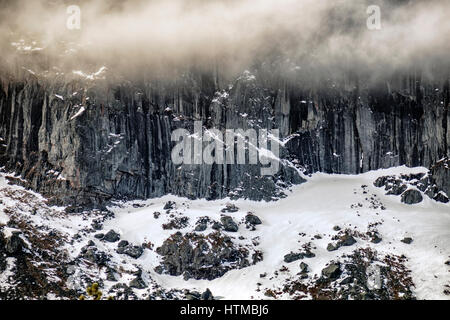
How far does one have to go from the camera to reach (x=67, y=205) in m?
139

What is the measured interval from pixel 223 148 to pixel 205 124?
8.75 metres

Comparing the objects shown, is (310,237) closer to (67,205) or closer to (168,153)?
(168,153)

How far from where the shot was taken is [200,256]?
404 ft

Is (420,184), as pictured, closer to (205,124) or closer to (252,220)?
(252,220)

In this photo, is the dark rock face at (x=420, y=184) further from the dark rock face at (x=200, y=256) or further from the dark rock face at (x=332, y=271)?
the dark rock face at (x=200, y=256)

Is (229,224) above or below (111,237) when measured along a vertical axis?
above

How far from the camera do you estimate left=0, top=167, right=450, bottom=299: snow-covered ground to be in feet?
371

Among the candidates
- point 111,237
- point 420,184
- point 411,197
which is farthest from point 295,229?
point 111,237

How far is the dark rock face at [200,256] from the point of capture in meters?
121

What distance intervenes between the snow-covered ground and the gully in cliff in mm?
10892

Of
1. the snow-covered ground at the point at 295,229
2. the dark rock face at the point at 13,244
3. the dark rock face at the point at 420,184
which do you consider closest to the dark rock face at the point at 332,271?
the snow-covered ground at the point at 295,229

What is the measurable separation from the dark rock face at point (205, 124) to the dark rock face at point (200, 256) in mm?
24636

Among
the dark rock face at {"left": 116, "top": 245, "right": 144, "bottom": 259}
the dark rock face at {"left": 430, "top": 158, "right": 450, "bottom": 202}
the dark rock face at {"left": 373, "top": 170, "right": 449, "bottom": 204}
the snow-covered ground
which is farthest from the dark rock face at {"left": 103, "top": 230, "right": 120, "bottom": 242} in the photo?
the dark rock face at {"left": 430, "top": 158, "right": 450, "bottom": 202}
